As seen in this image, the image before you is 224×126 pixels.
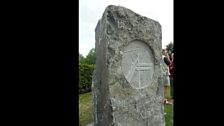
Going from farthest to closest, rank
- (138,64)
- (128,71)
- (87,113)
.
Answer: (87,113) → (138,64) → (128,71)

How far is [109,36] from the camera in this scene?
437 centimetres

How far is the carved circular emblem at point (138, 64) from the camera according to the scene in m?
4.54

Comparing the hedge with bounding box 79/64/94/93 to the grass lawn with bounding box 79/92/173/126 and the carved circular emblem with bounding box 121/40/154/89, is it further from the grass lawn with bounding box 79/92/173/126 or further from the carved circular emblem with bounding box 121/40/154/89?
the carved circular emblem with bounding box 121/40/154/89

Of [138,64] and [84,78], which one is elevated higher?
[138,64]

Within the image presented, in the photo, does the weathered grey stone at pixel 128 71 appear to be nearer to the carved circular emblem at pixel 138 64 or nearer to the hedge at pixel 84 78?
the carved circular emblem at pixel 138 64

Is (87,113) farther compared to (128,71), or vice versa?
(87,113)

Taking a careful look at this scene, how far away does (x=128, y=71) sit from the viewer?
455 cm

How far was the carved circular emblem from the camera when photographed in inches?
179

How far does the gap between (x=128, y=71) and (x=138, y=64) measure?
0.24 m

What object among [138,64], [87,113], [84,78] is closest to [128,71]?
[138,64]

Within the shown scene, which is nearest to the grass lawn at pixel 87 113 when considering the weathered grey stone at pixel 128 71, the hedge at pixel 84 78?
the hedge at pixel 84 78

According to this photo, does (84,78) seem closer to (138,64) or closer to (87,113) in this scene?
(87,113)
